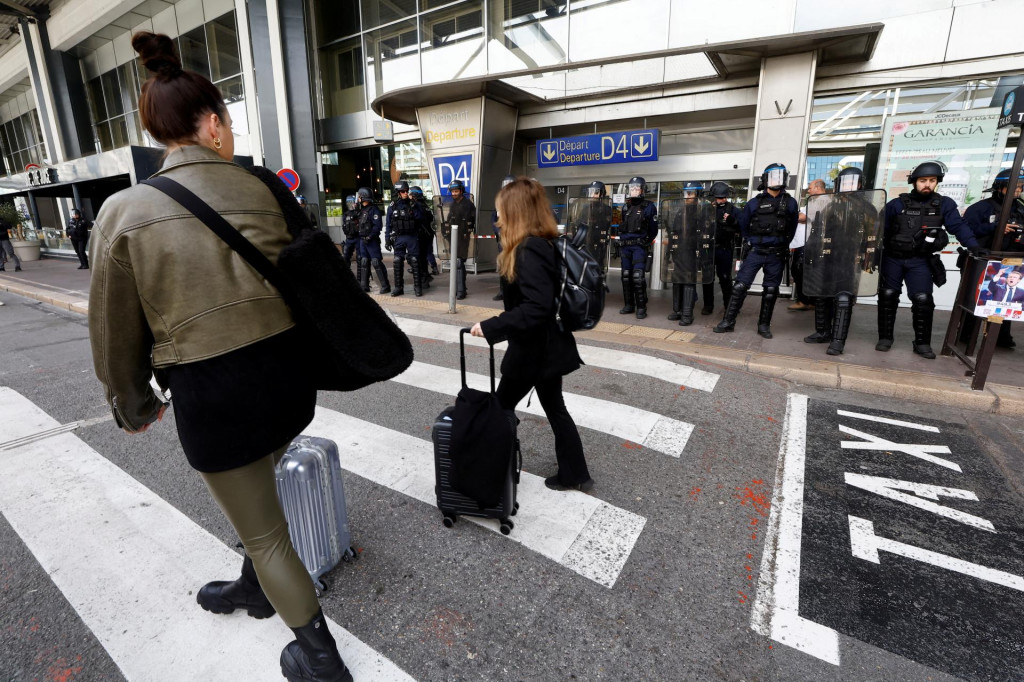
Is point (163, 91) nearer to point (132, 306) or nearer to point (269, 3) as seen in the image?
point (132, 306)

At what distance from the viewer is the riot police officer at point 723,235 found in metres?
7.75

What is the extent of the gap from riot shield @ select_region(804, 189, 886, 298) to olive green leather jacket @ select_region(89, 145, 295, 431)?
21.2 feet

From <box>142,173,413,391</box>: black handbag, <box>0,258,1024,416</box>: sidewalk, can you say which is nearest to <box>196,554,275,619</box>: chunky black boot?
<box>142,173,413,391</box>: black handbag

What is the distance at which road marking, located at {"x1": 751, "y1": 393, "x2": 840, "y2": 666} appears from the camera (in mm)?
2137

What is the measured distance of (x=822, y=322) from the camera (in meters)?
6.41

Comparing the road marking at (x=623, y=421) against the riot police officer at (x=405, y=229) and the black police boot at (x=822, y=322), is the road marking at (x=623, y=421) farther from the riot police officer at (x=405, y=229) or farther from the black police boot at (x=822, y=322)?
the riot police officer at (x=405, y=229)

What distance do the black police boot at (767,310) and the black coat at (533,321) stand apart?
4908 millimetres

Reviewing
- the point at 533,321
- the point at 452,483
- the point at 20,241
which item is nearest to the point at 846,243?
the point at 533,321

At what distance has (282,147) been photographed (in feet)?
56.6

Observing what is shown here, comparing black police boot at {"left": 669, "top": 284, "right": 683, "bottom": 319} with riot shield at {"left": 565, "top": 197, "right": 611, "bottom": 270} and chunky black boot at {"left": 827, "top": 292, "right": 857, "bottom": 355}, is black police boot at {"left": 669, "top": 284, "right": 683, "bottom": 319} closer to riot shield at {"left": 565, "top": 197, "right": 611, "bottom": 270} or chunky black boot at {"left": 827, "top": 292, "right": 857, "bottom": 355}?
riot shield at {"left": 565, "top": 197, "right": 611, "bottom": 270}

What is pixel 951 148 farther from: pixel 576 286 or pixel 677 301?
pixel 576 286

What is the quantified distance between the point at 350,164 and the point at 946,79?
52.1ft

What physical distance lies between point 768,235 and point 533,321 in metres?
5.32

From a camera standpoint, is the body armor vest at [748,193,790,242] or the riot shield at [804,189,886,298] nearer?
the riot shield at [804,189,886,298]
